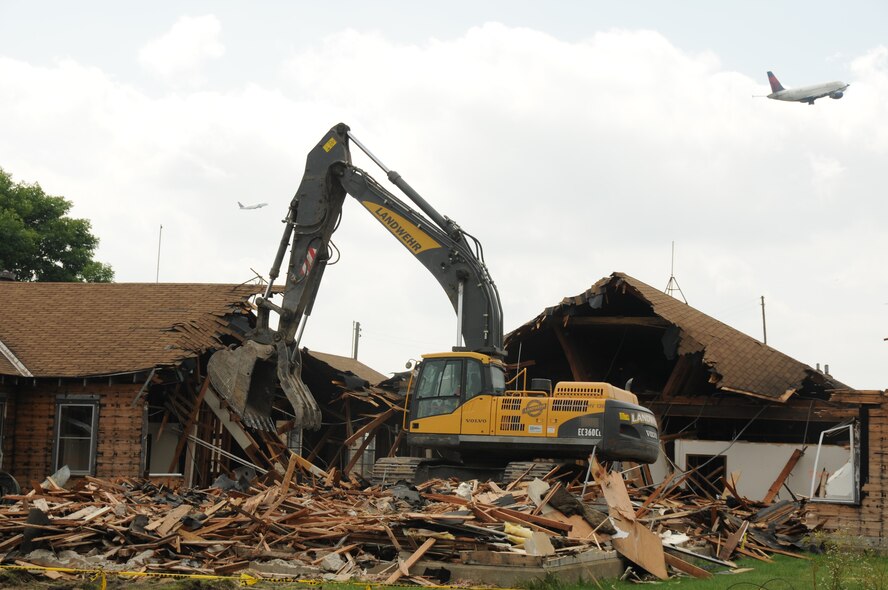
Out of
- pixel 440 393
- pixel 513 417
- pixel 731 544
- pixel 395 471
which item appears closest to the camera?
pixel 731 544

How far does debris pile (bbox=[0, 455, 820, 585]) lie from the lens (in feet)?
41.3

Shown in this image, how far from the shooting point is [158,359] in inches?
923

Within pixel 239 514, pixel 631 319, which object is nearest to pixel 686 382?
pixel 631 319

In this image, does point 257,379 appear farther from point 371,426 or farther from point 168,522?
point 168,522

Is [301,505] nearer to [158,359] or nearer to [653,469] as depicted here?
[158,359]

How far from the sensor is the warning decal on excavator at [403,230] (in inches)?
847

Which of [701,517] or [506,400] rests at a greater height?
[506,400]

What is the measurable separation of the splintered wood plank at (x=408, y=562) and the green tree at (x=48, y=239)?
42.9 metres

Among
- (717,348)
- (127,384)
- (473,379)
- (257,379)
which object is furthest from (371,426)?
(717,348)

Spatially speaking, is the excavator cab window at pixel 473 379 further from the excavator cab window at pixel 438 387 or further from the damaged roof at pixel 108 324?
the damaged roof at pixel 108 324

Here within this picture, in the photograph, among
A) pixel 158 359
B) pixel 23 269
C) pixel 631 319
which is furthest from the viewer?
pixel 23 269

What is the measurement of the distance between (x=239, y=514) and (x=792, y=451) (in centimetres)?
1528

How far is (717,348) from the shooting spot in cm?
2645

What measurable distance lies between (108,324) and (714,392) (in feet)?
48.4
